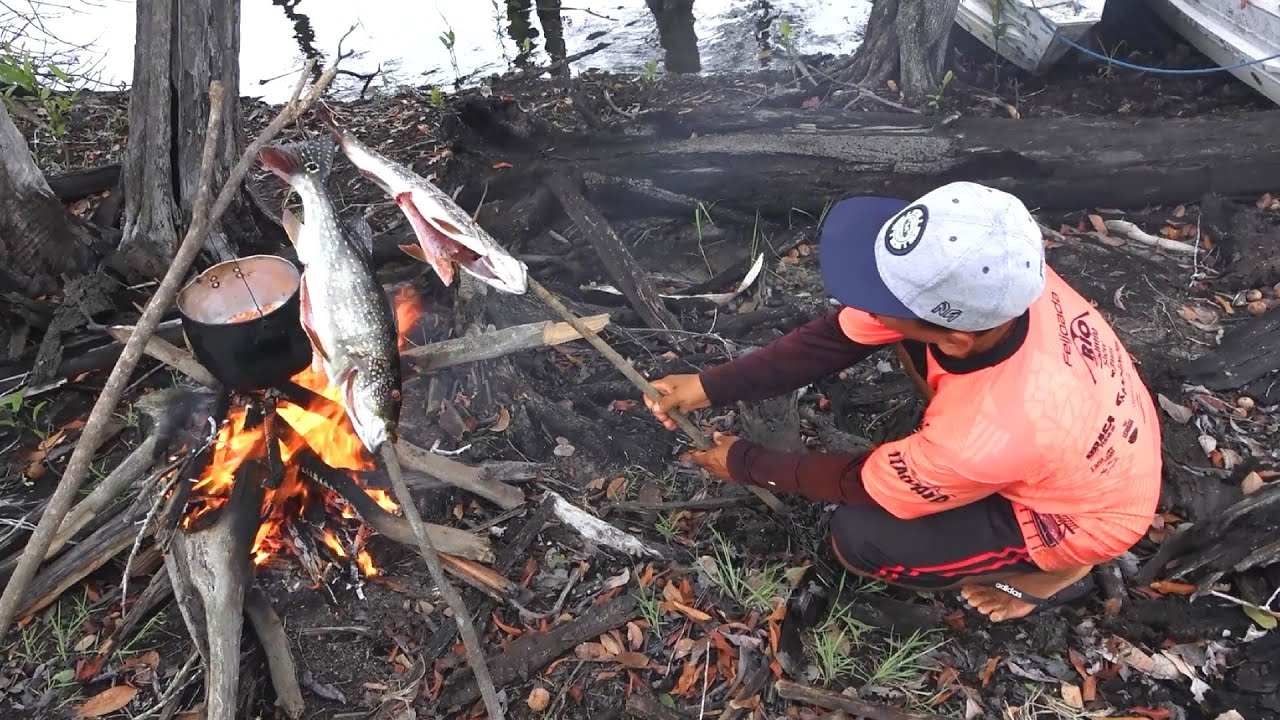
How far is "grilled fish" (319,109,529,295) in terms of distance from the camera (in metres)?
2.58

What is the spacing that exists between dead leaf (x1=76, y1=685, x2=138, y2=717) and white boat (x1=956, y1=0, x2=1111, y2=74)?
7.18m

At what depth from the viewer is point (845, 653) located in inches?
122

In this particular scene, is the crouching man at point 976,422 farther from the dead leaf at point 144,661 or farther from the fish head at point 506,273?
the dead leaf at point 144,661

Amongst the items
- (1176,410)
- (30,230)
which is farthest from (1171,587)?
(30,230)

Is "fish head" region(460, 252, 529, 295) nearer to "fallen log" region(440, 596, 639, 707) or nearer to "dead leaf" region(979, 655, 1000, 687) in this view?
"fallen log" region(440, 596, 639, 707)

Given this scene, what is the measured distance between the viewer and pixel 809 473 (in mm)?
2992

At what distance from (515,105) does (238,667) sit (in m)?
3.63

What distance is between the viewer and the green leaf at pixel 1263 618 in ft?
9.92

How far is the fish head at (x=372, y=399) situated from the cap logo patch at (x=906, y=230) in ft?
6.12

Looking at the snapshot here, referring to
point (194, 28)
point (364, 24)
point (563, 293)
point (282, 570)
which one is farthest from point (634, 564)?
point (364, 24)

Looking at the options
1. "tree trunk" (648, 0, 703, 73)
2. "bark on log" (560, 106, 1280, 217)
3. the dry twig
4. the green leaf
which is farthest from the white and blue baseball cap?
"tree trunk" (648, 0, 703, 73)

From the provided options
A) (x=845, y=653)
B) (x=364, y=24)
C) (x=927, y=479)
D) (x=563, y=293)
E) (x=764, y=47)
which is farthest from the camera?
(x=364, y=24)

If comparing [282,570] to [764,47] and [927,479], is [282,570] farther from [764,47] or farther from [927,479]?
[764,47]

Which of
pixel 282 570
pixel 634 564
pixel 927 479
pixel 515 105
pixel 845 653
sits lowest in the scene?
pixel 845 653
